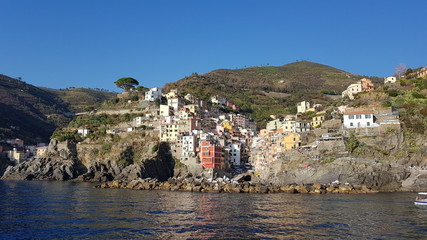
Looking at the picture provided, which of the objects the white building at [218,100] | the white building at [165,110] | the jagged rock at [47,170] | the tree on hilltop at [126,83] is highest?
the tree on hilltop at [126,83]

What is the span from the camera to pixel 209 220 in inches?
1230

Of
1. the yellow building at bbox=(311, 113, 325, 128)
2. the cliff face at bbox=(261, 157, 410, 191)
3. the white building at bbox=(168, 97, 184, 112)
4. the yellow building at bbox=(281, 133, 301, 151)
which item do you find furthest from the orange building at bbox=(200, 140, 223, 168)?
the white building at bbox=(168, 97, 184, 112)

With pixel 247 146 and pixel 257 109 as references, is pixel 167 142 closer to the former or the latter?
pixel 247 146

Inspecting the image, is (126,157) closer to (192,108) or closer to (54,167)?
(54,167)

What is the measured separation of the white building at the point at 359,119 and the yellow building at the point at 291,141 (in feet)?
31.1

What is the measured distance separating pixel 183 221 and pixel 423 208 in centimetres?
2491

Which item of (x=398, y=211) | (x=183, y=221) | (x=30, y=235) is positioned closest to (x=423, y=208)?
(x=398, y=211)

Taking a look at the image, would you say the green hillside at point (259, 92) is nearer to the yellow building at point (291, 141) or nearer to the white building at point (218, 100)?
the white building at point (218, 100)

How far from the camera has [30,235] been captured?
81.3 feet

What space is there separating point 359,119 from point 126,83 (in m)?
86.2

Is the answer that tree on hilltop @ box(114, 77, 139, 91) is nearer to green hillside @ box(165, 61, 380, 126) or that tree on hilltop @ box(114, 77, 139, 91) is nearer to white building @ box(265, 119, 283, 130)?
green hillside @ box(165, 61, 380, 126)

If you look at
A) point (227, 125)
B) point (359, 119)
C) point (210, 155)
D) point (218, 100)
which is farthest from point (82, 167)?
point (359, 119)

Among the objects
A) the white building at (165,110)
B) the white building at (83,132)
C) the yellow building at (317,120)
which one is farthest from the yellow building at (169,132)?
the yellow building at (317,120)

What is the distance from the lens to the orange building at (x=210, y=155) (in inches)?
3172
